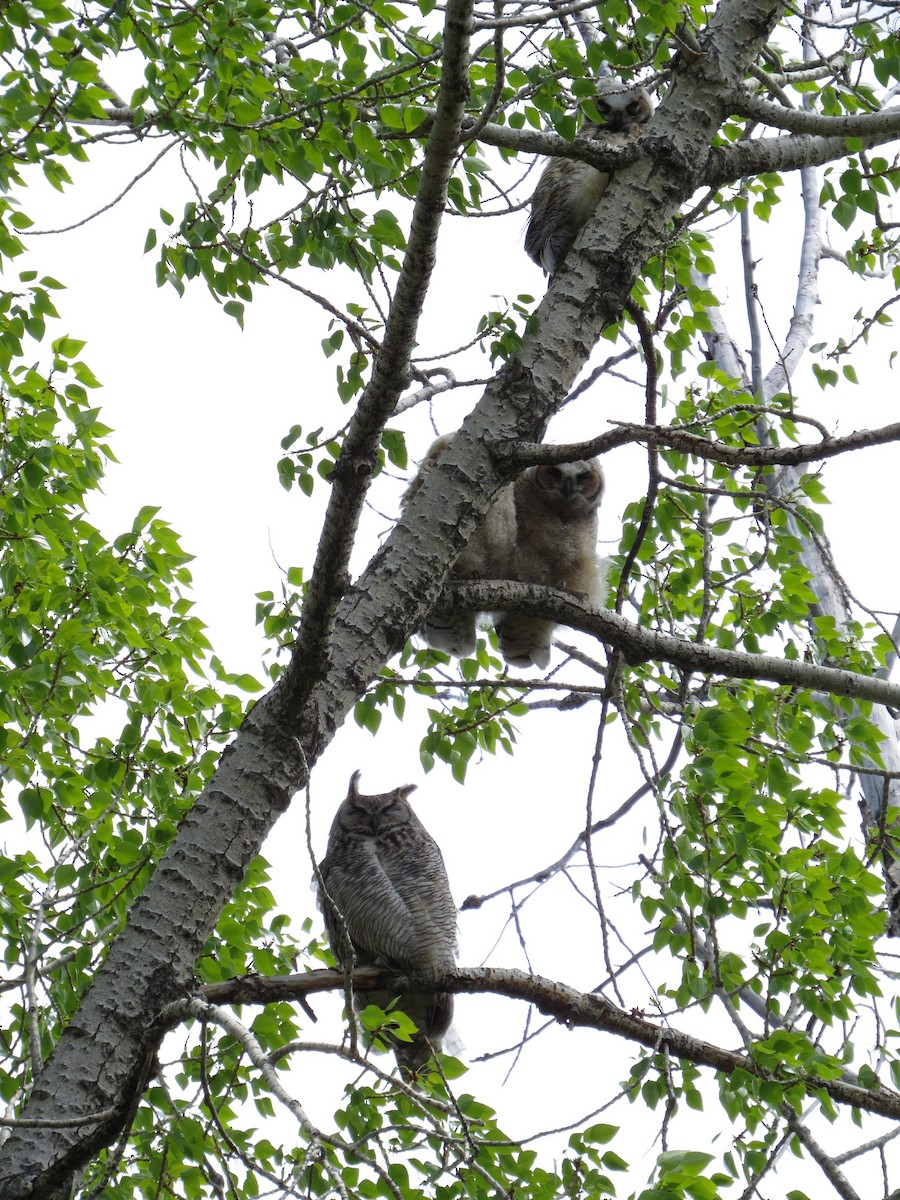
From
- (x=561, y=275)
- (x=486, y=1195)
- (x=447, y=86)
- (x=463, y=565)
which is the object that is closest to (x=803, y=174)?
(x=463, y=565)

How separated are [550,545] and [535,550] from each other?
0.07m

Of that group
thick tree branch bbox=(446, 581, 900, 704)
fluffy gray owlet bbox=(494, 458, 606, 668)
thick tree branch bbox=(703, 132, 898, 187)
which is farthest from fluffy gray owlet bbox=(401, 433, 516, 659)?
thick tree branch bbox=(703, 132, 898, 187)

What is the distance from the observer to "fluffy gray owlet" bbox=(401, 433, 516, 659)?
4.53 metres

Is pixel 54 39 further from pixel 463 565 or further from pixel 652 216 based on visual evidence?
pixel 463 565

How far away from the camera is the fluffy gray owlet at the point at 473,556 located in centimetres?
453

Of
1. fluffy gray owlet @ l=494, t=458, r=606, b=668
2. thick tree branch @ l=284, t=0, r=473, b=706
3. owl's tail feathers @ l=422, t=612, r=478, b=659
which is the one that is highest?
fluffy gray owlet @ l=494, t=458, r=606, b=668

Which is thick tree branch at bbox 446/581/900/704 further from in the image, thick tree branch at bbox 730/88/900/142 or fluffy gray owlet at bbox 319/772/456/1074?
thick tree branch at bbox 730/88/900/142

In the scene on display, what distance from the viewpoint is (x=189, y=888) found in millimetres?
2367

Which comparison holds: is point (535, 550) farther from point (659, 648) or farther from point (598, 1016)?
point (598, 1016)

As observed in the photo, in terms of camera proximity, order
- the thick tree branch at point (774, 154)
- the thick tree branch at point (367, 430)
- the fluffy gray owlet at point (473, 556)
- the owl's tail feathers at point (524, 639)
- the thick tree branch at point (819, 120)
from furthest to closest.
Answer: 1. the owl's tail feathers at point (524, 639)
2. the fluffy gray owlet at point (473, 556)
3. the thick tree branch at point (774, 154)
4. the thick tree branch at point (819, 120)
5. the thick tree branch at point (367, 430)

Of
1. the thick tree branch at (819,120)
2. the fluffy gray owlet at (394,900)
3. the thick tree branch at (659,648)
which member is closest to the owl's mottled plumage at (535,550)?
the fluffy gray owlet at (394,900)

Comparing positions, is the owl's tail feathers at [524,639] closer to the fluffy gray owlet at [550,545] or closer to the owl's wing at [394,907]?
the fluffy gray owlet at [550,545]

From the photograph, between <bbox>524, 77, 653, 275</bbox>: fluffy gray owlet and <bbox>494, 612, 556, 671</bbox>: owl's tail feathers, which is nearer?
<bbox>524, 77, 653, 275</bbox>: fluffy gray owlet

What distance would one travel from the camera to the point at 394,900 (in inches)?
161
